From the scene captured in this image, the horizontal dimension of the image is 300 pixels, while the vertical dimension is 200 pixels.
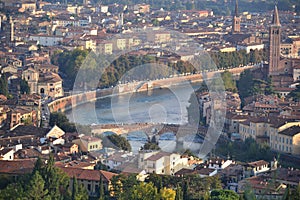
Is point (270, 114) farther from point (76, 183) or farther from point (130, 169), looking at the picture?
point (76, 183)

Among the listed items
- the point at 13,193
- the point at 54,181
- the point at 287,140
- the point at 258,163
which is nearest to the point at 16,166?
the point at 54,181

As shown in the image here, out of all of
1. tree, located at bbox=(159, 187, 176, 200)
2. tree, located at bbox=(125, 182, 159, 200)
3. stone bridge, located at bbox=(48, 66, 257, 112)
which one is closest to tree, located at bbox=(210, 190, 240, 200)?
tree, located at bbox=(159, 187, 176, 200)

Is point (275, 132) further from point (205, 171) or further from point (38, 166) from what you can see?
point (38, 166)

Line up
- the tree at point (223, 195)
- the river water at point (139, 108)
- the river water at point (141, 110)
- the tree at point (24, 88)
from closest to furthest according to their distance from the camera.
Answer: the tree at point (223, 195) < the river water at point (141, 110) < the river water at point (139, 108) < the tree at point (24, 88)

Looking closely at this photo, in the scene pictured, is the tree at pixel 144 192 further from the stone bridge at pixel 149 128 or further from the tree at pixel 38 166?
the stone bridge at pixel 149 128

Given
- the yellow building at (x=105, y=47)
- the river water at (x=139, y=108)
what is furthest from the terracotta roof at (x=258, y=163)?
the yellow building at (x=105, y=47)

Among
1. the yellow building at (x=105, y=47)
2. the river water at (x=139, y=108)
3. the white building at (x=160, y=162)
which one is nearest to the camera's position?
the white building at (x=160, y=162)
